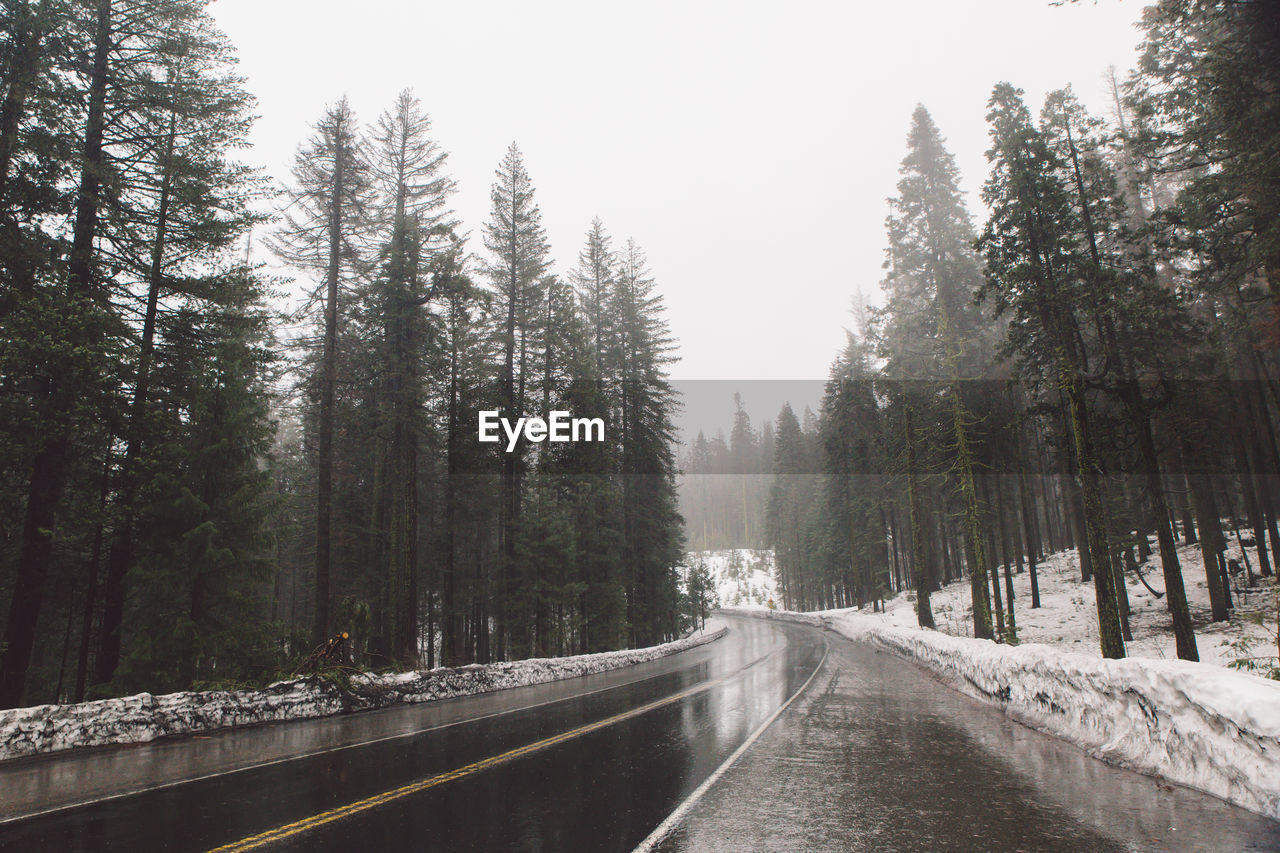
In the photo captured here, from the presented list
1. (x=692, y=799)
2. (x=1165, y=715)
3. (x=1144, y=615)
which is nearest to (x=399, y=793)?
(x=692, y=799)

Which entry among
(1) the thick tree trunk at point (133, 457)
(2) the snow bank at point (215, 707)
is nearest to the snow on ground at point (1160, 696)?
(2) the snow bank at point (215, 707)

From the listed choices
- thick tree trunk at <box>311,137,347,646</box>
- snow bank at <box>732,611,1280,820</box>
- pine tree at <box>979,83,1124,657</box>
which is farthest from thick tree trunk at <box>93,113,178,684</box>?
pine tree at <box>979,83,1124,657</box>

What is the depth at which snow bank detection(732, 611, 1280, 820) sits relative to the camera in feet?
18.2

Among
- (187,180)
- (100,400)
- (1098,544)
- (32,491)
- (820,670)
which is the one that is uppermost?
(187,180)

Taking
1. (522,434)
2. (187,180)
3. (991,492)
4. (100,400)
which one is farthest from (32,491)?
(991,492)

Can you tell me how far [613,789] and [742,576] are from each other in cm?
10935

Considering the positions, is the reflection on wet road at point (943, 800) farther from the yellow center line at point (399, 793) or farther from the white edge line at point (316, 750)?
the white edge line at point (316, 750)

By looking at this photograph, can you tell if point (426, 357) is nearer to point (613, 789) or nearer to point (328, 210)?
point (328, 210)

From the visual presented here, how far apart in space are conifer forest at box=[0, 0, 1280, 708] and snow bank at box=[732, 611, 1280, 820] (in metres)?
4.54

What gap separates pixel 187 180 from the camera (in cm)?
1486

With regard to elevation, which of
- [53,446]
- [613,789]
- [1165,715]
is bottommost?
[613,789]

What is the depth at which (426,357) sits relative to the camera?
66.9ft

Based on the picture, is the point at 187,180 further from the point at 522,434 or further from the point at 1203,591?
the point at 1203,591

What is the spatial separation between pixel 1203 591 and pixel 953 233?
63.4 feet
